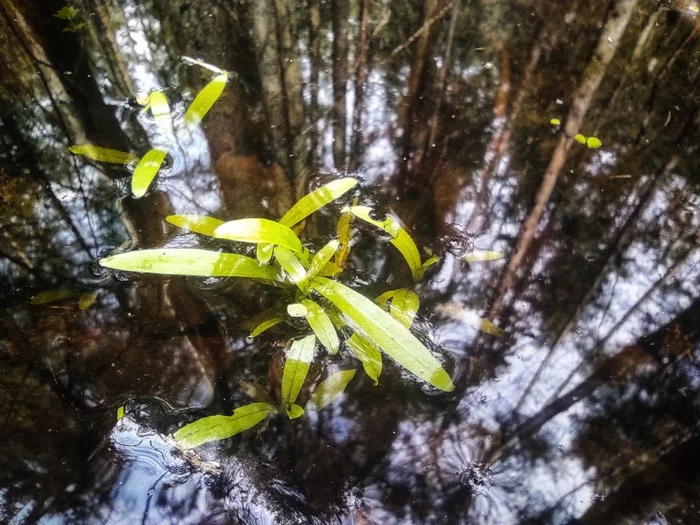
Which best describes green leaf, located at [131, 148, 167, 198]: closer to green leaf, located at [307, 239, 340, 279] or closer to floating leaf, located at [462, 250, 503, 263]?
green leaf, located at [307, 239, 340, 279]

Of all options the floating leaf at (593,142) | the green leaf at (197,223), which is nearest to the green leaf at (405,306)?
the green leaf at (197,223)

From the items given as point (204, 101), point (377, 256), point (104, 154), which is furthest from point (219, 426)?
point (204, 101)

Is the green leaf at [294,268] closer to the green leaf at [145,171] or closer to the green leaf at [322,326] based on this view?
the green leaf at [322,326]

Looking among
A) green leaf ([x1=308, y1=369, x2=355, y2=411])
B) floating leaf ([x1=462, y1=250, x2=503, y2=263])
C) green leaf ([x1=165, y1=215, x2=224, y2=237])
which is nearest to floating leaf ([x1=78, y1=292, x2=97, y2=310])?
green leaf ([x1=165, y1=215, x2=224, y2=237])

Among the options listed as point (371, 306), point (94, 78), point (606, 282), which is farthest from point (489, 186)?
point (94, 78)

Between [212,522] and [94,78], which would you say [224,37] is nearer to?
[94,78]

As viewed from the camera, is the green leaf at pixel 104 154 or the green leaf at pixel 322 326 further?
the green leaf at pixel 104 154

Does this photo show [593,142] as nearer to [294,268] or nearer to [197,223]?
[294,268]
